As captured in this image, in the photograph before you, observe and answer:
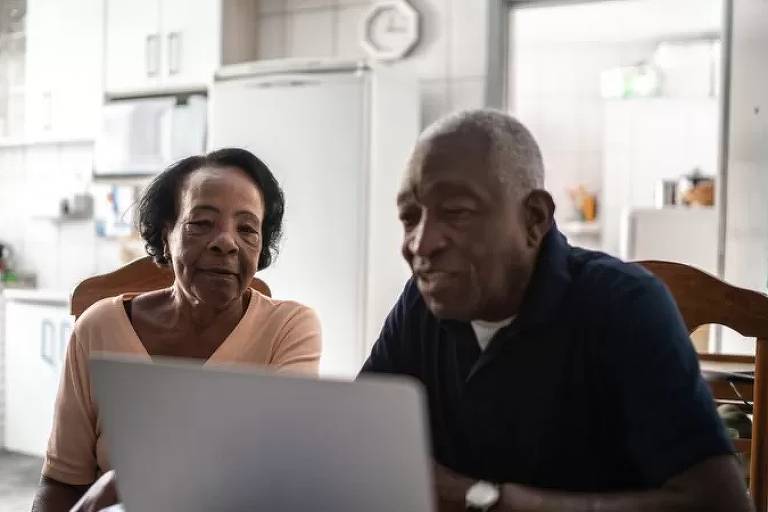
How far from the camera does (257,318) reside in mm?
1244

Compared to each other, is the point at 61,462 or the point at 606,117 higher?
the point at 606,117

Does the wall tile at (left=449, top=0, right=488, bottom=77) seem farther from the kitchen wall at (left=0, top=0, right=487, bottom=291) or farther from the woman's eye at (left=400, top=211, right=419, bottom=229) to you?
the woman's eye at (left=400, top=211, right=419, bottom=229)

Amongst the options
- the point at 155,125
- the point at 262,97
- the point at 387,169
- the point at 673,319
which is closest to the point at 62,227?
the point at 155,125

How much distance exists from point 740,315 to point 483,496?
534mm

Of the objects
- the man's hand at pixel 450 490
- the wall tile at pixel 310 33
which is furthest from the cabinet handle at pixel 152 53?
the man's hand at pixel 450 490

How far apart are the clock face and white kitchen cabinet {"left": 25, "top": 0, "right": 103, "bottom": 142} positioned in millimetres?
1246

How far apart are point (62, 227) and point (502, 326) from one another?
3824mm

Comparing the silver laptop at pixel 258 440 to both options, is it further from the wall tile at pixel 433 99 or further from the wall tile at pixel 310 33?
the wall tile at pixel 310 33

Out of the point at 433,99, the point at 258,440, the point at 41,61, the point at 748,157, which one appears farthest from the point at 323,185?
the point at 258,440

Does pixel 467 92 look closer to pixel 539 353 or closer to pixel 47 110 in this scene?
pixel 47 110

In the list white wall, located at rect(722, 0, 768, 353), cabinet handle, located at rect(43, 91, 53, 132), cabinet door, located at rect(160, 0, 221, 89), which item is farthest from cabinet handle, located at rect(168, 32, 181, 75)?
white wall, located at rect(722, 0, 768, 353)

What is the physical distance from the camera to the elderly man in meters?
0.79

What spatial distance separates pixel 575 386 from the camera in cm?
90

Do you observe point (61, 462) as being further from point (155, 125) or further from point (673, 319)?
point (155, 125)
